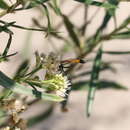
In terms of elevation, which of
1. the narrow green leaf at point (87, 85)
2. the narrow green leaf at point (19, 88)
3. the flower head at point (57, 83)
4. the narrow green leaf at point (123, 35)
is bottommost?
the narrow green leaf at point (87, 85)

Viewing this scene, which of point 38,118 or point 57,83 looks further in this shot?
point 38,118

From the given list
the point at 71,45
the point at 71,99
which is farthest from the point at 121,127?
the point at 71,45

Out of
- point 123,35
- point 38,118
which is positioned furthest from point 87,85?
point 123,35

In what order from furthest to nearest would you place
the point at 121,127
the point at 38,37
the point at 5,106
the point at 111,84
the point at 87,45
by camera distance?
the point at 38,37 → the point at 121,127 → the point at 111,84 → the point at 87,45 → the point at 5,106

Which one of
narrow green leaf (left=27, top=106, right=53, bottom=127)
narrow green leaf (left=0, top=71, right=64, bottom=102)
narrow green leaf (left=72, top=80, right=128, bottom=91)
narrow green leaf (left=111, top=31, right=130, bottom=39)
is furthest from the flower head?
narrow green leaf (left=27, top=106, right=53, bottom=127)

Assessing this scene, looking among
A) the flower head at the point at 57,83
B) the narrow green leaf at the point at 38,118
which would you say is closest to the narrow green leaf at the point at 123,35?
the flower head at the point at 57,83

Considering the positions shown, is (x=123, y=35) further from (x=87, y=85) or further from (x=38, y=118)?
(x=38, y=118)

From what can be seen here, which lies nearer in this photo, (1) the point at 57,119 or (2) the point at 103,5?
(2) the point at 103,5

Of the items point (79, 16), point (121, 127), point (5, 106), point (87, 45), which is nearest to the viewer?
point (5, 106)

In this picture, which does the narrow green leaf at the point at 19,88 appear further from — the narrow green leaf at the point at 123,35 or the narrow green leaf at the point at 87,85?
the narrow green leaf at the point at 87,85

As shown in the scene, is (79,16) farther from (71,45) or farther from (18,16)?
(71,45)

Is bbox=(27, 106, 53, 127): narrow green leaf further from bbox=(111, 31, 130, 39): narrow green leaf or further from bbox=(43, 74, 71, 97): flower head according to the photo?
bbox=(43, 74, 71, 97): flower head
